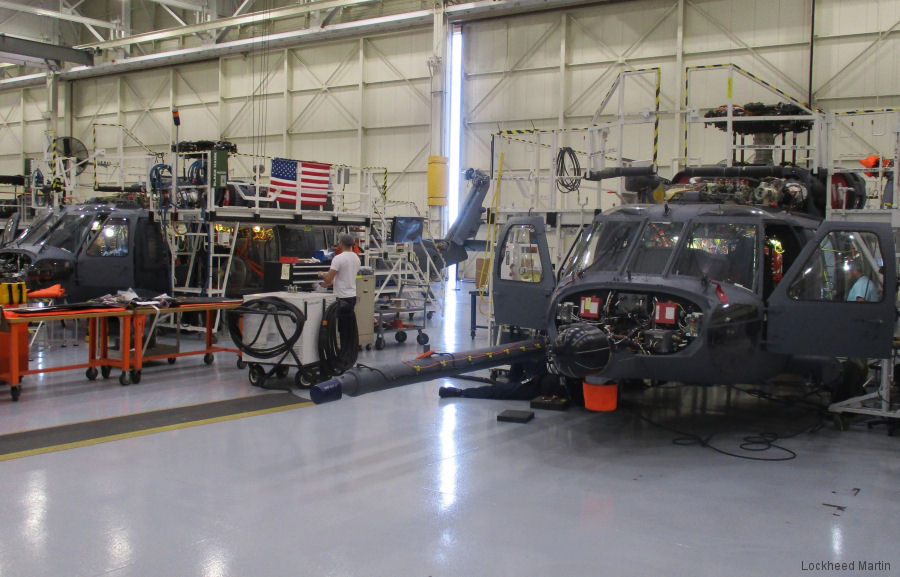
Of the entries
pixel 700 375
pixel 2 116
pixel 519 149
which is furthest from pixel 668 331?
pixel 2 116

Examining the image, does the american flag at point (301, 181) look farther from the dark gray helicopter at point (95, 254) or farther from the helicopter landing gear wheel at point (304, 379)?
the helicopter landing gear wheel at point (304, 379)

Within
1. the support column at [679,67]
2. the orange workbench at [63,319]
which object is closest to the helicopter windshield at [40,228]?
the orange workbench at [63,319]

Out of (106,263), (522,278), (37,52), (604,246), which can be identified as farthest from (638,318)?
(37,52)

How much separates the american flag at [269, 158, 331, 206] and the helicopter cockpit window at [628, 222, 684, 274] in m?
7.23

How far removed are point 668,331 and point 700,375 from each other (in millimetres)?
425

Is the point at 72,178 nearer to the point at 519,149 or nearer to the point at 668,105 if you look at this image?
the point at 519,149

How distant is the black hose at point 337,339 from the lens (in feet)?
29.0

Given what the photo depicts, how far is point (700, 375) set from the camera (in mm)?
6293

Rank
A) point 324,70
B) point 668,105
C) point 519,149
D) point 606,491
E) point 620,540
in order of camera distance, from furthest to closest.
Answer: point 324,70 < point 519,149 < point 668,105 < point 606,491 < point 620,540

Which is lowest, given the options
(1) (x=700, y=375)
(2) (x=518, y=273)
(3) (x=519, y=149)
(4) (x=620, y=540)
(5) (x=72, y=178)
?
(4) (x=620, y=540)

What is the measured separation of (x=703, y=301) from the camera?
6309 millimetres

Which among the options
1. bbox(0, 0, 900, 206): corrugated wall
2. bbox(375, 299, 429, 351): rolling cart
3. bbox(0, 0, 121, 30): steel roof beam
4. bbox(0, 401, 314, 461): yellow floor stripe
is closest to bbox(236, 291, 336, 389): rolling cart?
bbox(0, 401, 314, 461): yellow floor stripe

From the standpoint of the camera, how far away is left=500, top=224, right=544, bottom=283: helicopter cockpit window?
793cm

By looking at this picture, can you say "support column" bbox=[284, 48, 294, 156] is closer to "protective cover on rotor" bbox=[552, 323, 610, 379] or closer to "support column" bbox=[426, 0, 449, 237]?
"support column" bbox=[426, 0, 449, 237]
